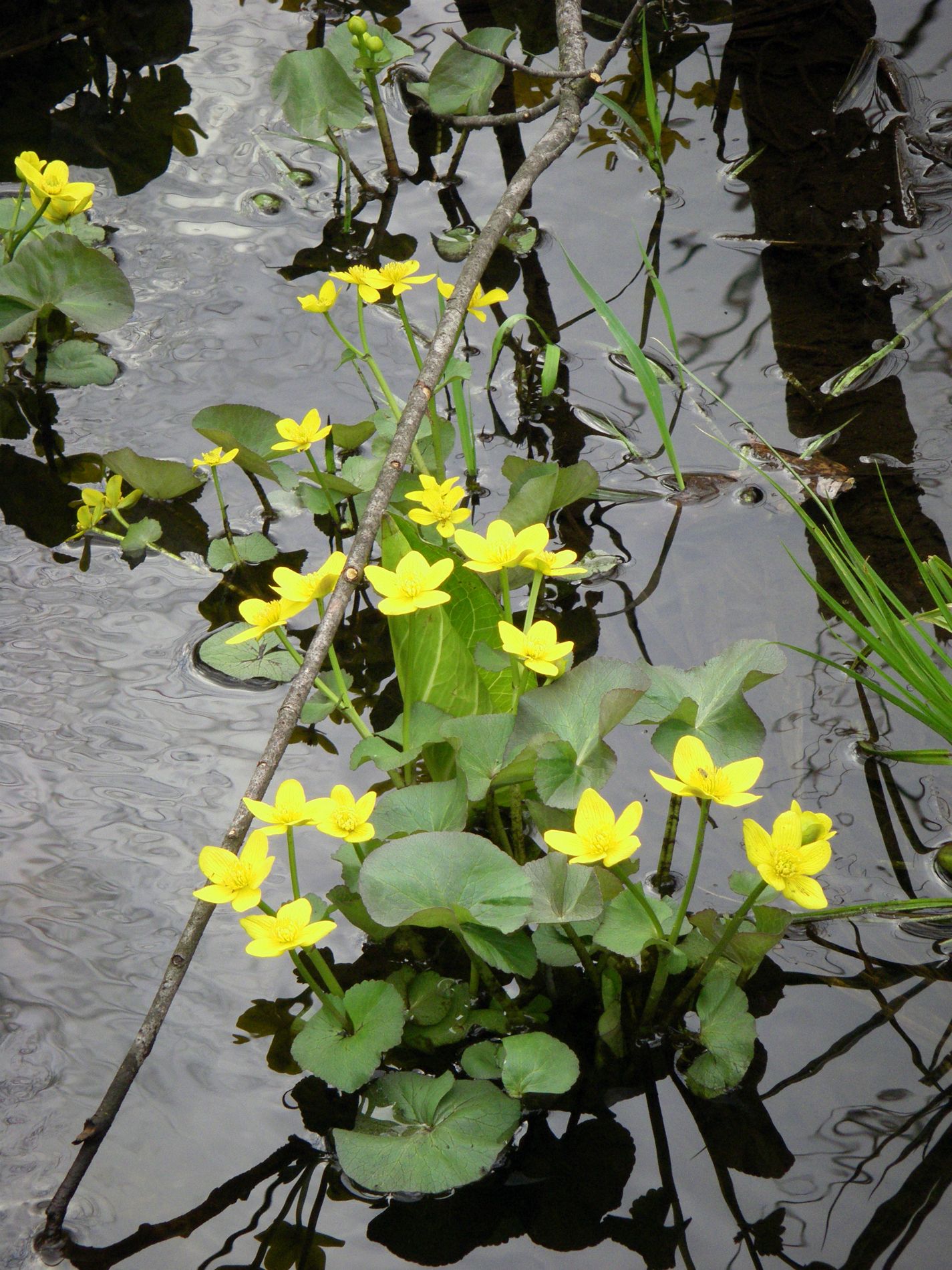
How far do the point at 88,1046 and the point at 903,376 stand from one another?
5.40 feet

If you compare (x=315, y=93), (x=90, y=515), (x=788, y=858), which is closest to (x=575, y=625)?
(x=788, y=858)

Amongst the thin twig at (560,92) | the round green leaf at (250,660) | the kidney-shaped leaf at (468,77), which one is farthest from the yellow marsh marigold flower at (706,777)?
the kidney-shaped leaf at (468,77)

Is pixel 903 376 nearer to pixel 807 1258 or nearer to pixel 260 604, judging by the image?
pixel 260 604

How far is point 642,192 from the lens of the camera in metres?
2.30

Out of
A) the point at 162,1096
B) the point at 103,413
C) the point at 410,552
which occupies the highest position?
the point at 410,552

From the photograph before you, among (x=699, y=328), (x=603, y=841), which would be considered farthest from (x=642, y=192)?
(x=603, y=841)

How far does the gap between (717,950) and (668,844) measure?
0.20 m

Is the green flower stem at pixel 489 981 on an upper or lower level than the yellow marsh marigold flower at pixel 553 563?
lower

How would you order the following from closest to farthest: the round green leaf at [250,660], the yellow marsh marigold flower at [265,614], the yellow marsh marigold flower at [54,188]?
the yellow marsh marigold flower at [265,614] < the round green leaf at [250,660] < the yellow marsh marigold flower at [54,188]

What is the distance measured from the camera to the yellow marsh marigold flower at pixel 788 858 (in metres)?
0.95

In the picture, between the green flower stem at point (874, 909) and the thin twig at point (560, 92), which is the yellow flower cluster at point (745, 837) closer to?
the green flower stem at point (874, 909)

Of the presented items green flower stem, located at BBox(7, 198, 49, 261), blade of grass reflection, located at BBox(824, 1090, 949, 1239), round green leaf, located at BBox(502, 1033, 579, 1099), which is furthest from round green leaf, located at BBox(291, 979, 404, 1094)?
green flower stem, located at BBox(7, 198, 49, 261)

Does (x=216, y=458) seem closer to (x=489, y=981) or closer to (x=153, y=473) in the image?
(x=153, y=473)

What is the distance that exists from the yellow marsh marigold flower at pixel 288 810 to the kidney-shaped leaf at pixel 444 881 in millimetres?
90
